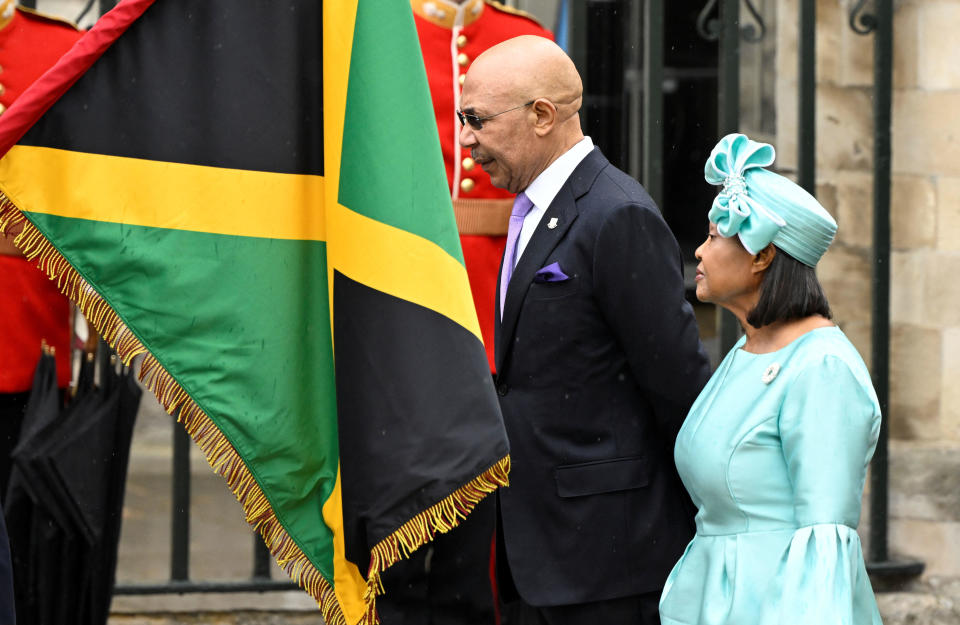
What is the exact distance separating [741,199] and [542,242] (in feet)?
1.88

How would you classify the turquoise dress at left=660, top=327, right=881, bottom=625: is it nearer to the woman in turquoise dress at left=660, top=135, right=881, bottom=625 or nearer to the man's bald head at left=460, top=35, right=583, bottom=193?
the woman in turquoise dress at left=660, top=135, right=881, bottom=625

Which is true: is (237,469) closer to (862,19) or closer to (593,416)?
(593,416)

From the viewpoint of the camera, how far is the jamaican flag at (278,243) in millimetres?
2564

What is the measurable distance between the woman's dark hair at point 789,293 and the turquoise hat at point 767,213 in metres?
Result: 0.02

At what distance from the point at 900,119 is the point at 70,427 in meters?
3.09

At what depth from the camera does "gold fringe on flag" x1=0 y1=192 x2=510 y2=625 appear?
2.54 metres

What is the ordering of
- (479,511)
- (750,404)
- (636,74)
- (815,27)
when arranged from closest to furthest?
(750,404), (479,511), (815,27), (636,74)

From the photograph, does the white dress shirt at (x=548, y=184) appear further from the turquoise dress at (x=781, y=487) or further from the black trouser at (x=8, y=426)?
the black trouser at (x=8, y=426)

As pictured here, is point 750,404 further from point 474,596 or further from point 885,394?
point 885,394

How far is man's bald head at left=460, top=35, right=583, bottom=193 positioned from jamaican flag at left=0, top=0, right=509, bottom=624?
0.48 metres

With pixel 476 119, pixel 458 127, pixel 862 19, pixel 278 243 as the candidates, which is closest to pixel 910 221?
pixel 862 19

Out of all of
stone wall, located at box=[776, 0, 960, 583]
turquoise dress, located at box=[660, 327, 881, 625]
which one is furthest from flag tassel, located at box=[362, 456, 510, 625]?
stone wall, located at box=[776, 0, 960, 583]

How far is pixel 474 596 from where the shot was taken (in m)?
3.35

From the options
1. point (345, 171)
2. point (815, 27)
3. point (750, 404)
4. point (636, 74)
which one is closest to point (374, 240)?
point (345, 171)
